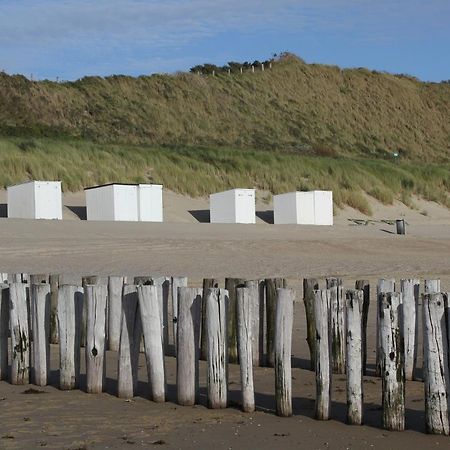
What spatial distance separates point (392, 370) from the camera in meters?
6.95

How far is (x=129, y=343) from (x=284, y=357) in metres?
1.43

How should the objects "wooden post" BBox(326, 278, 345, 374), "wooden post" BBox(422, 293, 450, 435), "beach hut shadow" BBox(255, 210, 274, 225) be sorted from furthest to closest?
1. "beach hut shadow" BBox(255, 210, 274, 225)
2. "wooden post" BBox(326, 278, 345, 374)
3. "wooden post" BBox(422, 293, 450, 435)

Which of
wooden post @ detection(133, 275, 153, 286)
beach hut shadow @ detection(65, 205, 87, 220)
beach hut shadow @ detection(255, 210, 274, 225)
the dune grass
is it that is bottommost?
wooden post @ detection(133, 275, 153, 286)

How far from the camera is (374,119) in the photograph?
76.6m

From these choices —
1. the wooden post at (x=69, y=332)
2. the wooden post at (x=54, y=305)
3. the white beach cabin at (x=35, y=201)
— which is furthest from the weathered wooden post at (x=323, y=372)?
Result: the white beach cabin at (x=35, y=201)

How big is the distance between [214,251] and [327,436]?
1497cm

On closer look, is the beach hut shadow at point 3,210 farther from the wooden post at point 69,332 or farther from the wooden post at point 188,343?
the wooden post at point 188,343

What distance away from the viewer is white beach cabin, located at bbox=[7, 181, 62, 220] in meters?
26.6

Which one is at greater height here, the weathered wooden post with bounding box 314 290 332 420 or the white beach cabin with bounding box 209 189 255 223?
the white beach cabin with bounding box 209 189 255 223

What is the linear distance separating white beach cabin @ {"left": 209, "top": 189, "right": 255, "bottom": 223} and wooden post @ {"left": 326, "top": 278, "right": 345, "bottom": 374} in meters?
20.8

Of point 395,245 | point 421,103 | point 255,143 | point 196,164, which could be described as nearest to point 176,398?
point 395,245

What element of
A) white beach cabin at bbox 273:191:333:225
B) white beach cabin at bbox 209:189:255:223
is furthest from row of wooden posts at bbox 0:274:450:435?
white beach cabin at bbox 273:191:333:225

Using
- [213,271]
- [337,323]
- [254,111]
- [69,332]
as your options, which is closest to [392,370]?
[337,323]

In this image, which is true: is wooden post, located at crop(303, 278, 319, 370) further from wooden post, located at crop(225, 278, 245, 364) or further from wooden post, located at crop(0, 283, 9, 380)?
wooden post, located at crop(0, 283, 9, 380)
